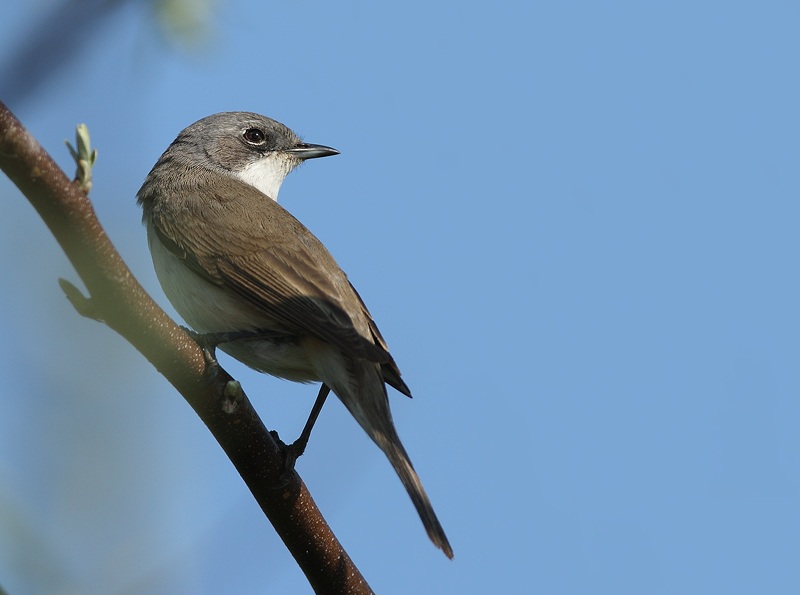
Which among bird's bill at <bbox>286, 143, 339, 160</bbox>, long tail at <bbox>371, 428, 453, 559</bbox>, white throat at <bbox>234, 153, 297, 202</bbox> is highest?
bird's bill at <bbox>286, 143, 339, 160</bbox>

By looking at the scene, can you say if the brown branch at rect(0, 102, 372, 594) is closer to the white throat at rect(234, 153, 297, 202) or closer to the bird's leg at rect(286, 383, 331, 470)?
the bird's leg at rect(286, 383, 331, 470)

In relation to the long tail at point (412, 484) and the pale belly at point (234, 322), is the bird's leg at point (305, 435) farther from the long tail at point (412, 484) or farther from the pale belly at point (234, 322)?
the long tail at point (412, 484)

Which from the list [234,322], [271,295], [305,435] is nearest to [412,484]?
[305,435]

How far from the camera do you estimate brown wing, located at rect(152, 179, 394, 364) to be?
5.22 m

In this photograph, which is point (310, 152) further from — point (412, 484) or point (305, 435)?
point (412, 484)

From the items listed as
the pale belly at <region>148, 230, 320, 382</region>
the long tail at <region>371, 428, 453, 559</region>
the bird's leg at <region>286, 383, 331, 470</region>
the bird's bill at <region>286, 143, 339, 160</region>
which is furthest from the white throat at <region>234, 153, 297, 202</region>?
the long tail at <region>371, 428, 453, 559</region>

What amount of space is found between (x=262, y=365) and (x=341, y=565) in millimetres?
1757

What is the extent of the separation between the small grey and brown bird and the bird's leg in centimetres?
3

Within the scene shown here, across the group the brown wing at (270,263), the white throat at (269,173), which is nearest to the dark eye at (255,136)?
the white throat at (269,173)

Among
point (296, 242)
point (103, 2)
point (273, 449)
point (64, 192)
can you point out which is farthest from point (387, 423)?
point (103, 2)

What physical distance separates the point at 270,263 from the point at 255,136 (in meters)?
2.73

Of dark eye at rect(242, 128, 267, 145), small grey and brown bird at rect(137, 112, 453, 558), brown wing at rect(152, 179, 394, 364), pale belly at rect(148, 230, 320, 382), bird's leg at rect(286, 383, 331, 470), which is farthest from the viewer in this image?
dark eye at rect(242, 128, 267, 145)

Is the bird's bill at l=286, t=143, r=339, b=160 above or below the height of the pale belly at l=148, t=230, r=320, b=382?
above

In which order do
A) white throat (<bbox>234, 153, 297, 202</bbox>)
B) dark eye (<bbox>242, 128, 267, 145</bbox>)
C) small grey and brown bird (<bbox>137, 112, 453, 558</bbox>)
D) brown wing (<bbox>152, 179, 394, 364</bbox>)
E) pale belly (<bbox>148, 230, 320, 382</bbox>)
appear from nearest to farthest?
1. small grey and brown bird (<bbox>137, 112, 453, 558</bbox>)
2. brown wing (<bbox>152, 179, 394, 364</bbox>)
3. pale belly (<bbox>148, 230, 320, 382</bbox>)
4. white throat (<bbox>234, 153, 297, 202</bbox>)
5. dark eye (<bbox>242, 128, 267, 145</bbox>)
